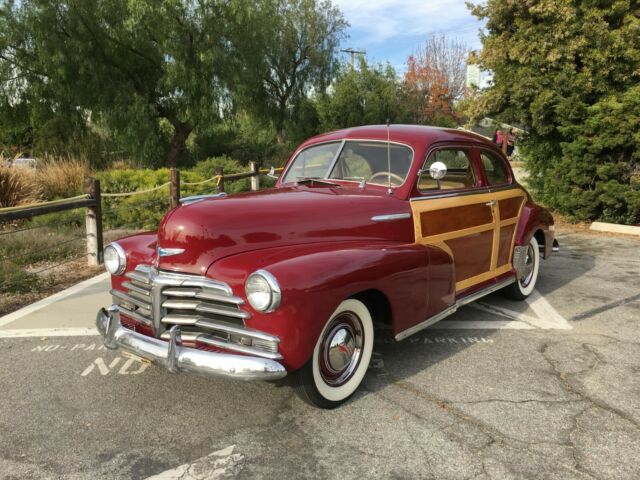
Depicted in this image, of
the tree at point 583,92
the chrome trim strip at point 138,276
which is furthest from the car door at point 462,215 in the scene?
the tree at point 583,92

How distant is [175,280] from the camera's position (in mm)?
3045

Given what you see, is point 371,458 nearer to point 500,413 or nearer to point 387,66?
point 500,413

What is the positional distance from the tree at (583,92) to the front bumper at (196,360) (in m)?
8.79

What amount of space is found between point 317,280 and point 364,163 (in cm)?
170

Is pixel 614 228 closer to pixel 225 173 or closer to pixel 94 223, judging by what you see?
pixel 94 223

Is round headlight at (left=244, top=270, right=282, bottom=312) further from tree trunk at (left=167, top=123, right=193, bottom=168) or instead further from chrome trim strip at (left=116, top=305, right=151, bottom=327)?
tree trunk at (left=167, top=123, right=193, bottom=168)

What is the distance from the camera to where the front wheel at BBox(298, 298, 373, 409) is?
302cm

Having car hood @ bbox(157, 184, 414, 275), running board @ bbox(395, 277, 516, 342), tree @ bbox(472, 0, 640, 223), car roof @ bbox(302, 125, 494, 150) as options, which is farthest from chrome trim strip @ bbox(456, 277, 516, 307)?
tree @ bbox(472, 0, 640, 223)

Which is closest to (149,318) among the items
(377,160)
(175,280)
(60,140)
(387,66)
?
(175,280)

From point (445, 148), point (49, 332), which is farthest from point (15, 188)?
point (445, 148)

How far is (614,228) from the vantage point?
9.41 meters

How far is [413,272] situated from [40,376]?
2.70 m

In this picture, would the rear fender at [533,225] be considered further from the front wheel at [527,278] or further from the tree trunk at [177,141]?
the tree trunk at [177,141]

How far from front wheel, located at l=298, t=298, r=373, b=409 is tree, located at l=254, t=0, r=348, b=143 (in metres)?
24.4
